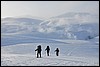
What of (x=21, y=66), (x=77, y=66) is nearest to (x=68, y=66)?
(x=77, y=66)

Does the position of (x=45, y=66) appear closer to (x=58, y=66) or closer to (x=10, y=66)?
(x=58, y=66)

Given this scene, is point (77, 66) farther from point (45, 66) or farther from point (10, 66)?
point (10, 66)

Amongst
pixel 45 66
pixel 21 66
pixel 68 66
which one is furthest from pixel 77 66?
pixel 21 66

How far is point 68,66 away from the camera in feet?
54.4

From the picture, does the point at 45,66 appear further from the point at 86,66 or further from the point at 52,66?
the point at 86,66

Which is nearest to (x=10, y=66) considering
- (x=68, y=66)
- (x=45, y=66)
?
(x=45, y=66)

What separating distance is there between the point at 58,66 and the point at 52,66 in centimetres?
36

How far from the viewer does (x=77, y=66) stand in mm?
16719

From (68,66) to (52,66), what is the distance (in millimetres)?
895

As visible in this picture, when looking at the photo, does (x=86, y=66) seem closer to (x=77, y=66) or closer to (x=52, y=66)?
(x=77, y=66)

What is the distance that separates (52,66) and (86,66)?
1.80m

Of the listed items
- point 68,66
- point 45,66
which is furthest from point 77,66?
point 45,66

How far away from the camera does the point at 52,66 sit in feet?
53.6

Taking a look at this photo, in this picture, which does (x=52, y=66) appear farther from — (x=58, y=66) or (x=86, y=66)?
(x=86, y=66)
